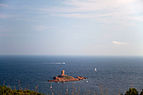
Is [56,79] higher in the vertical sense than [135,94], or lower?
lower

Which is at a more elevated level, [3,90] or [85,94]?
[3,90]

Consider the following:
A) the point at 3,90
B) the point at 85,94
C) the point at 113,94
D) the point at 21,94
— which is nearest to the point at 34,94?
the point at 21,94

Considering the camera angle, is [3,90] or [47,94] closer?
[3,90]

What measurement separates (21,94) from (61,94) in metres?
10.4

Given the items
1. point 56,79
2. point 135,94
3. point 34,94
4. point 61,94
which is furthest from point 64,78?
point 135,94

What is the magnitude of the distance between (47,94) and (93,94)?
649 centimetres

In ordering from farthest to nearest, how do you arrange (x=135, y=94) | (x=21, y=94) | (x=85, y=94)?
1. (x=85, y=94)
2. (x=21, y=94)
3. (x=135, y=94)

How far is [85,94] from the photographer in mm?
24172

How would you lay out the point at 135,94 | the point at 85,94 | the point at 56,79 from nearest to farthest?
the point at 135,94
the point at 85,94
the point at 56,79

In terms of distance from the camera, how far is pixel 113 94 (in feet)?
82.7

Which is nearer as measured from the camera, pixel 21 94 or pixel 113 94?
pixel 21 94

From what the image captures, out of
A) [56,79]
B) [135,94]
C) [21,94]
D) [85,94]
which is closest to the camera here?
[135,94]

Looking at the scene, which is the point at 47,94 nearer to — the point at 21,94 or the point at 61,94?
the point at 61,94

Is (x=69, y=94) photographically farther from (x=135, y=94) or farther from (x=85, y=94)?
(x=135, y=94)
